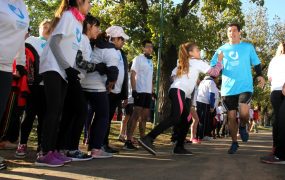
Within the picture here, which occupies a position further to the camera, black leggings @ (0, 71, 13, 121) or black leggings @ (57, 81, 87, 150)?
black leggings @ (57, 81, 87, 150)

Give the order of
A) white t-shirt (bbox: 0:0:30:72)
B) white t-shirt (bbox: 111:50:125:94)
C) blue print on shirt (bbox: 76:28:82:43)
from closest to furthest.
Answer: white t-shirt (bbox: 0:0:30:72), blue print on shirt (bbox: 76:28:82:43), white t-shirt (bbox: 111:50:125:94)

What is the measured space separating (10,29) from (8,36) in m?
0.08

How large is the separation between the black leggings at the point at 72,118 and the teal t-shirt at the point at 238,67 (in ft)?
9.67

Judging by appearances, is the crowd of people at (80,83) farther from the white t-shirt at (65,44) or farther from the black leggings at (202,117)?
the black leggings at (202,117)

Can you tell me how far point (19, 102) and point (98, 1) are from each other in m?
13.5

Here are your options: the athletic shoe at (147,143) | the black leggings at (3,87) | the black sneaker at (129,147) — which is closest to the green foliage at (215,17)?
the black sneaker at (129,147)

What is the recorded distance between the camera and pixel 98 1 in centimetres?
1961

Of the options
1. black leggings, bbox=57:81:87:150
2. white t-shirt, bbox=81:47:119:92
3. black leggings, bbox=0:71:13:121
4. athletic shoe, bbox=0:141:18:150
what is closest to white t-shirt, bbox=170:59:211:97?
white t-shirt, bbox=81:47:119:92

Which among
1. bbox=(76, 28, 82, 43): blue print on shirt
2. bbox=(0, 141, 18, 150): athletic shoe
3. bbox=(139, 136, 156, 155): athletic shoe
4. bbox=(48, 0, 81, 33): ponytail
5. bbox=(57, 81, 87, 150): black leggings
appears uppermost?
bbox=(48, 0, 81, 33): ponytail

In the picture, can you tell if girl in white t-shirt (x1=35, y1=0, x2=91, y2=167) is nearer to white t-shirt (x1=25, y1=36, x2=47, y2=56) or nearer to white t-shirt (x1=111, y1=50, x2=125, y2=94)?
white t-shirt (x1=25, y1=36, x2=47, y2=56)

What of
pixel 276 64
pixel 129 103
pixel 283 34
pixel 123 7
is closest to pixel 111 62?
pixel 276 64

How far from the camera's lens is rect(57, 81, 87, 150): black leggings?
571 cm

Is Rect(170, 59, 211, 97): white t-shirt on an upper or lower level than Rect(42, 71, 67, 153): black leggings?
upper

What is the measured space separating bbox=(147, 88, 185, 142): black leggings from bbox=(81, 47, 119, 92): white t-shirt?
1148 mm
